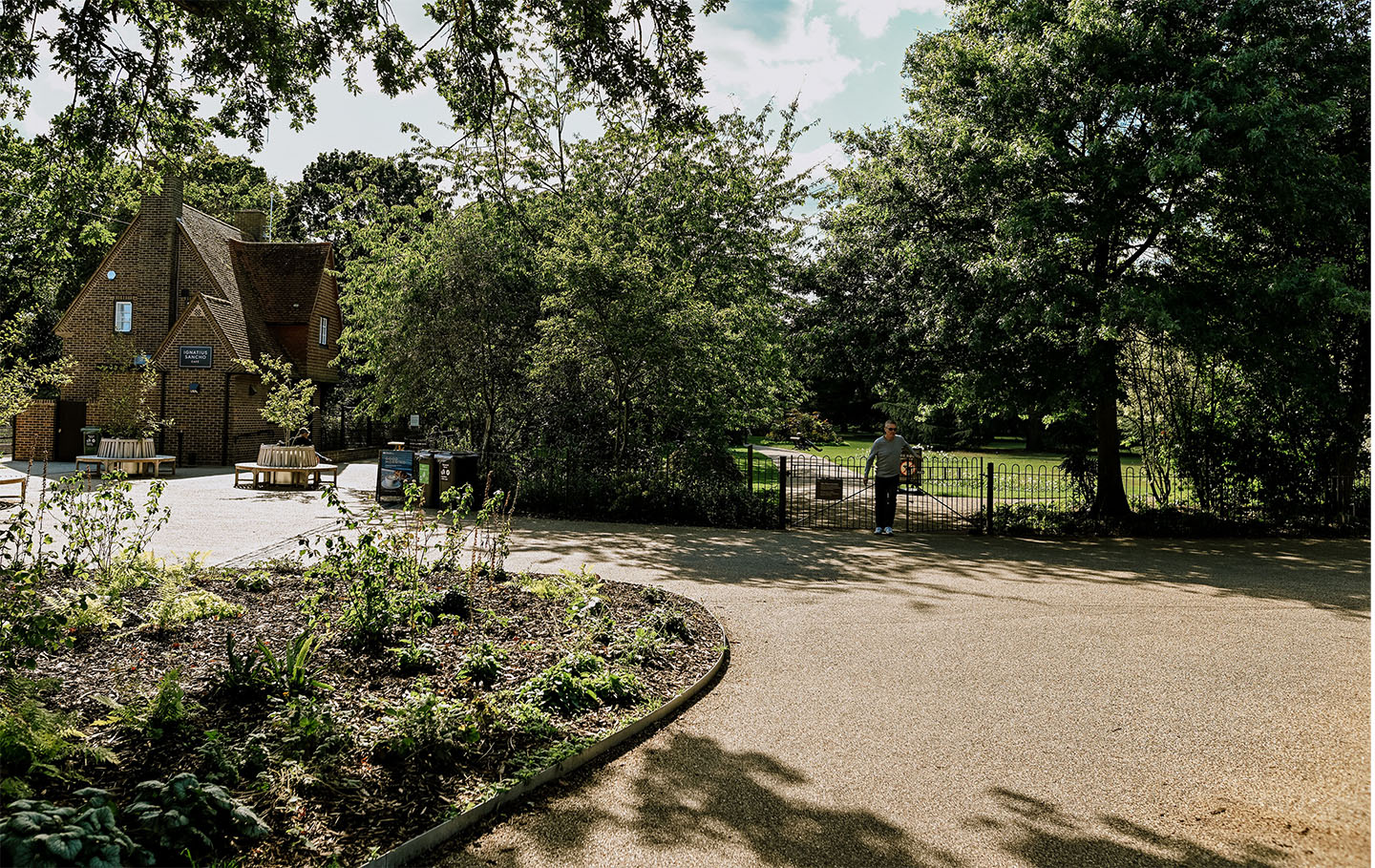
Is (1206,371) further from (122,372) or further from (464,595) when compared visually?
(122,372)

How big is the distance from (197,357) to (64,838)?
28.4 m

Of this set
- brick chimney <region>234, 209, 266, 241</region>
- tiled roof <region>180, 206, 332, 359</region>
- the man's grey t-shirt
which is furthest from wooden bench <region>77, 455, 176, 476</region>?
the man's grey t-shirt

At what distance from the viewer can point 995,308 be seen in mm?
13289

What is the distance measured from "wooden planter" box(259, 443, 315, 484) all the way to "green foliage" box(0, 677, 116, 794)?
17.9 m

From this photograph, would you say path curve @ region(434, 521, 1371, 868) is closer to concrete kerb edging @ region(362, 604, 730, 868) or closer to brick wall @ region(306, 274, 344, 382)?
concrete kerb edging @ region(362, 604, 730, 868)

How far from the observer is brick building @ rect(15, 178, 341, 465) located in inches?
1087

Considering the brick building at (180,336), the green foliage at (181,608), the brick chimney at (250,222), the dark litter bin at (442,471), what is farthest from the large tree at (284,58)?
the brick chimney at (250,222)

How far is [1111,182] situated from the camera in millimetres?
12000

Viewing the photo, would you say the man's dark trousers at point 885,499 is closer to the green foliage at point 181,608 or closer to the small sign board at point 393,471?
the small sign board at point 393,471

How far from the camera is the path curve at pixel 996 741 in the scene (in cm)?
366

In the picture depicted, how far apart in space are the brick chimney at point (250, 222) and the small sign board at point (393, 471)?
2496cm

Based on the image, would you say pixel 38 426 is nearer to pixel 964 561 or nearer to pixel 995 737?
pixel 964 561

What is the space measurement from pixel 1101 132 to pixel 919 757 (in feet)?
38.6

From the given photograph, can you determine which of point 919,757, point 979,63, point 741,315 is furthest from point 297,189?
point 919,757
